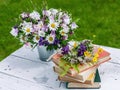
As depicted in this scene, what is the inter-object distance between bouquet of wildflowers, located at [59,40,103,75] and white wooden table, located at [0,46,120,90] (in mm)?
164

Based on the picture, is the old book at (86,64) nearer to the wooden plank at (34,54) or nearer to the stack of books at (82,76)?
the stack of books at (82,76)

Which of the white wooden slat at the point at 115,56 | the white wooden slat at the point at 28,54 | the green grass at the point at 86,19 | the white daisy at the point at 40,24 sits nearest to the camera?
the white daisy at the point at 40,24

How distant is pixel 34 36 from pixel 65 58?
0.25m

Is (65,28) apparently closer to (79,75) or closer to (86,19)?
(79,75)

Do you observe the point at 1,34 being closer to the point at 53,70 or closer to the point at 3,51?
the point at 3,51

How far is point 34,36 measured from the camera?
1.93m

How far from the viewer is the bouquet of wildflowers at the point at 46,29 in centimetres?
190

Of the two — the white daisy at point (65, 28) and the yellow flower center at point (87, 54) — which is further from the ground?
the white daisy at point (65, 28)

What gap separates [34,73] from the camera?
2053 mm

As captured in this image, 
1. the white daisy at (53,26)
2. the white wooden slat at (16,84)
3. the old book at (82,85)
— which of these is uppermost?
the white daisy at (53,26)

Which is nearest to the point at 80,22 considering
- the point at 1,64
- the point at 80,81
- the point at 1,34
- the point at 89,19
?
the point at 89,19

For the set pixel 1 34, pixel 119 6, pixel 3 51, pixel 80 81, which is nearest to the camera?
pixel 80 81

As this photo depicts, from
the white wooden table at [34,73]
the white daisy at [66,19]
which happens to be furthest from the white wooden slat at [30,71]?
the white daisy at [66,19]

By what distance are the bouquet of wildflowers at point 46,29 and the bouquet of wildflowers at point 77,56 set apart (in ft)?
0.28
